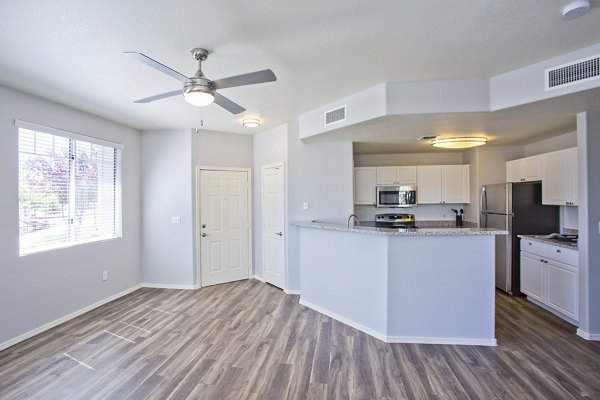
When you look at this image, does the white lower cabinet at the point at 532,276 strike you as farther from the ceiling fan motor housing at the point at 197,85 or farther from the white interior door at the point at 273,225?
the ceiling fan motor housing at the point at 197,85

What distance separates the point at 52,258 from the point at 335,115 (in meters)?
3.77

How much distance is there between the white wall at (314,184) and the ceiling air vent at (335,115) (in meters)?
0.72

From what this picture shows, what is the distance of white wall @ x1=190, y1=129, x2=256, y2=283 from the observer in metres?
4.67

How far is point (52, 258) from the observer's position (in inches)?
130

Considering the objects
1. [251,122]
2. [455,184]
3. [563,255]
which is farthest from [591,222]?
[251,122]

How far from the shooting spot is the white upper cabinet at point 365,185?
532 centimetres

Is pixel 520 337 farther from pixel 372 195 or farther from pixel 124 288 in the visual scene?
pixel 124 288

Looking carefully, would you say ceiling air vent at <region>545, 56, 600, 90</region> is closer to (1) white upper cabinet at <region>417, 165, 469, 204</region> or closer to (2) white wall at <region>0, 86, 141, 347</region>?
(1) white upper cabinet at <region>417, 165, 469, 204</region>

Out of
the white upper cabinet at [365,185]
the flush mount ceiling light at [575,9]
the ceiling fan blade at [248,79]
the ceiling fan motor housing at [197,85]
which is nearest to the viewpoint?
the flush mount ceiling light at [575,9]

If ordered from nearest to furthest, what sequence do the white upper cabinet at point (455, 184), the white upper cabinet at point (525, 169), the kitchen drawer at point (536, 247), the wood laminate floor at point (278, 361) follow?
the wood laminate floor at point (278, 361) < the kitchen drawer at point (536, 247) < the white upper cabinet at point (525, 169) < the white upper cabinet at point (455, 184)

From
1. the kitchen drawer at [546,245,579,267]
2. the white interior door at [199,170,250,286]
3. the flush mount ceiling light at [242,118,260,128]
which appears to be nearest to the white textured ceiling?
the flush mount ceiling light at [242,118,260,128]

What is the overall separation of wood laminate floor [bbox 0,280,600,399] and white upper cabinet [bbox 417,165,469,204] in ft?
7.25

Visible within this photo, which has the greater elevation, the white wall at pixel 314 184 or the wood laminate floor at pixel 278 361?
the white wall at pixel 314 184

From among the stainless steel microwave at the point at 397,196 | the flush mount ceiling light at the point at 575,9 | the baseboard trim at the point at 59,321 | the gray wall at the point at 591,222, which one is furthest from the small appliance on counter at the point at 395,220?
the baseboard trim at the point at 59,321
